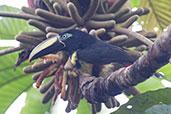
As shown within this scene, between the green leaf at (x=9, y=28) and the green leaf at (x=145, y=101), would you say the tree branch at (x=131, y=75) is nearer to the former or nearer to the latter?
the green leaf at (x=145, y=101)

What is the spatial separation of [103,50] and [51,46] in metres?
0.35

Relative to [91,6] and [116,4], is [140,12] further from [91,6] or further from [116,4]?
[91,6]

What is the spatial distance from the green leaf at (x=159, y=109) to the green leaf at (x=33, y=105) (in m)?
1.34

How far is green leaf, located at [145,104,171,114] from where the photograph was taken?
4.70 feet

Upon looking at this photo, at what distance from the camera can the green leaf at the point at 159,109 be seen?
1.43 metres

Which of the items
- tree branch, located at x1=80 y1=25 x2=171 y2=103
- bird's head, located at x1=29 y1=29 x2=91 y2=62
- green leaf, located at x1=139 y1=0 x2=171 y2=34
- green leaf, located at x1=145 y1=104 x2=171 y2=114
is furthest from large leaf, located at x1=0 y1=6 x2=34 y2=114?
green leaf, located at x1=145 y1=104 x2=171 y2=114

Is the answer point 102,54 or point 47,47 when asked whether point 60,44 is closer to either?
point 47,47

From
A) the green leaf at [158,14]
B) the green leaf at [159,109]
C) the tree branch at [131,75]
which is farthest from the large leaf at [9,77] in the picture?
the green leaf at [159,109]

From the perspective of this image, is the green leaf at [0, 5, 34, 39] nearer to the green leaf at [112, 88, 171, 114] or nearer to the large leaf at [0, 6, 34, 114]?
the large leaf at [0, 6, 34, 114]

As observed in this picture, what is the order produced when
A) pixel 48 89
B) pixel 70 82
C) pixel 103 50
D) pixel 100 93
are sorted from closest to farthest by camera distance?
1. pixel 100 93
2. pixel 70 82
3. pixel 103 50
4. pixel 48 89

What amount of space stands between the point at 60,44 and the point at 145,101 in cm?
66

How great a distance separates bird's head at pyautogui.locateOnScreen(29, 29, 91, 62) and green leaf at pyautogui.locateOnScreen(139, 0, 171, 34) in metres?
1.03

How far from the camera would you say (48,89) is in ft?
6.61

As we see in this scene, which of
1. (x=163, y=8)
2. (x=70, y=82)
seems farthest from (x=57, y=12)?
(x=163, y=8)
